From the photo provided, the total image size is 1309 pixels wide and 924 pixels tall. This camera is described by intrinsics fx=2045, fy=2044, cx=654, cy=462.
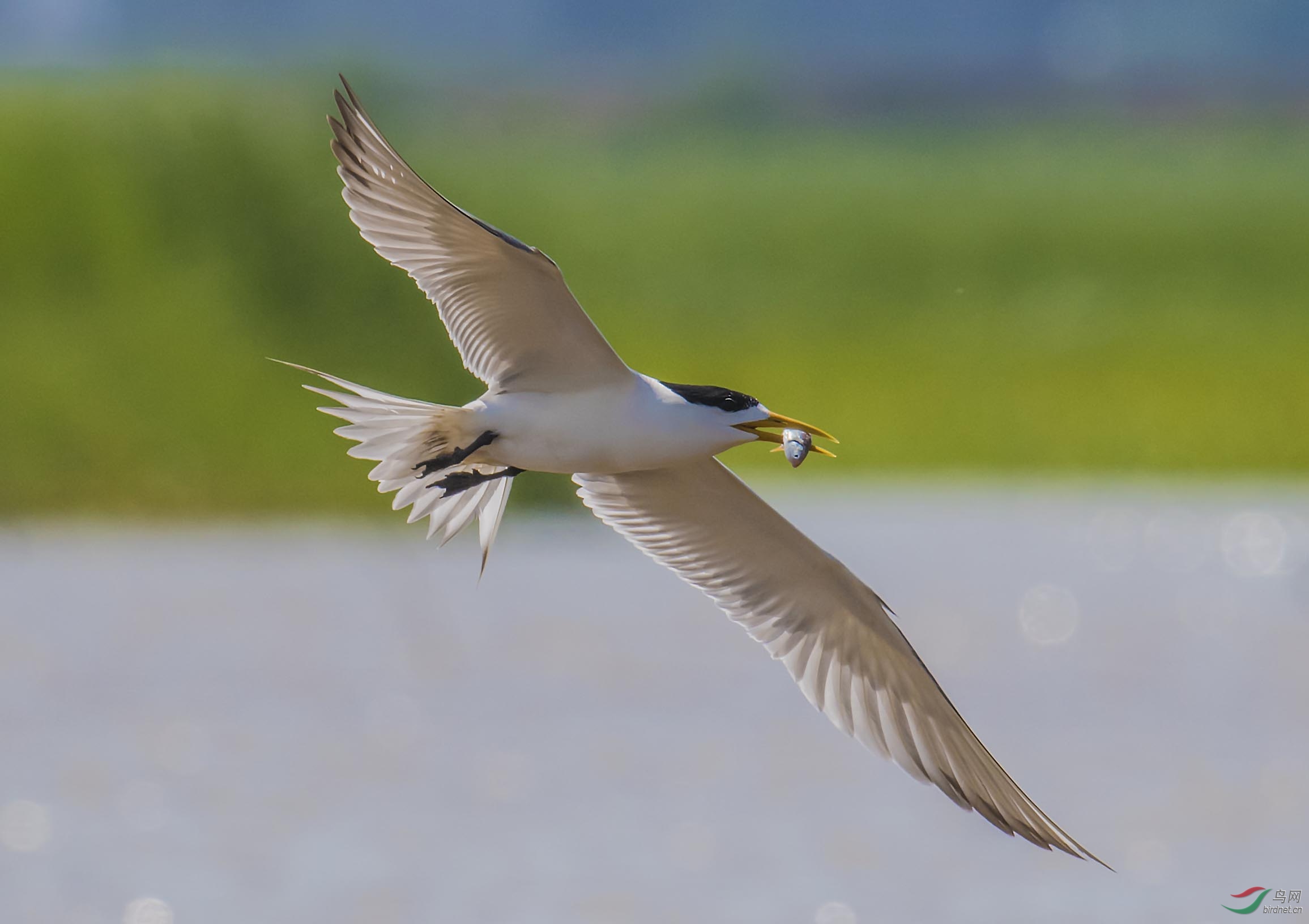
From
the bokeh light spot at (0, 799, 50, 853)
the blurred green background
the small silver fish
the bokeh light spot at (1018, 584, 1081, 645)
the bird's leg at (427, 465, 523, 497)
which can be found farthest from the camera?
the blurred green background

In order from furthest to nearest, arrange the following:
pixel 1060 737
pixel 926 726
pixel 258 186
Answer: pixel 258 186
pixel 1060 737
pixel 926 726

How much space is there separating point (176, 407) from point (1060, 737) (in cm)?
707

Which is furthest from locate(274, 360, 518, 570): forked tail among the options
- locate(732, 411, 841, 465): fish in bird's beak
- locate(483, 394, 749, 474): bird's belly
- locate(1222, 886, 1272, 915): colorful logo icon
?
locate(1222, 886, 1272, 915): colorful logo icon

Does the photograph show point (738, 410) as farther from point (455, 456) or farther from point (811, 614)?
point (811, 614)

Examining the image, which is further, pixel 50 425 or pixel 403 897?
pixel 50 425

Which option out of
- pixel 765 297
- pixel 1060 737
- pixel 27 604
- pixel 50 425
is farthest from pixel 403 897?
pixel 765 297

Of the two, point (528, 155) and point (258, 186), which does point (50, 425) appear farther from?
point (528, 155)

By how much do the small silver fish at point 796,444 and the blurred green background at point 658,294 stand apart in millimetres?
7872

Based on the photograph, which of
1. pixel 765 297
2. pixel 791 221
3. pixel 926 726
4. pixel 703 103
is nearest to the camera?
pixel 926 726

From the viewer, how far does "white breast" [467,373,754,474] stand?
593 cm

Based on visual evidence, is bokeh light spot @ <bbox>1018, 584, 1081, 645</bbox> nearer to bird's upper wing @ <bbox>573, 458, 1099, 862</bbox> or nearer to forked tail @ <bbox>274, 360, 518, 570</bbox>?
bird's upper wing @ <bbox>573, 458, 1099, 862</bbox>

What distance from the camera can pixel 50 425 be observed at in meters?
16.0

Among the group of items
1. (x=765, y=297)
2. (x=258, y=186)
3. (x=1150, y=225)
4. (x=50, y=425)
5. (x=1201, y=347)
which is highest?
(x=1150, y=225)

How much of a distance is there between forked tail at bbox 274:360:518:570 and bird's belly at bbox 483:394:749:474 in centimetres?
10
